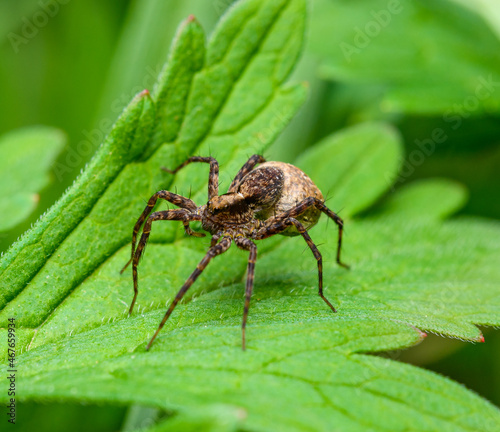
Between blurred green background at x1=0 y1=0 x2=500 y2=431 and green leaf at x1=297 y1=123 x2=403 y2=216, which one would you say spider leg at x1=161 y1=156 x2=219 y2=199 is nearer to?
green leaf at x1=297 y1=123 x2=403 y2=216

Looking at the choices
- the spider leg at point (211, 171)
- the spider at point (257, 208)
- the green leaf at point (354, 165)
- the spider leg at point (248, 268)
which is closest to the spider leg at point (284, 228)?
the spider at point (257, 208)

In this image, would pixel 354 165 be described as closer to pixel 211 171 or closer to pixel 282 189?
pixel 282 189

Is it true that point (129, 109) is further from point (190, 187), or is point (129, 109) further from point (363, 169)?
point (363, 169)

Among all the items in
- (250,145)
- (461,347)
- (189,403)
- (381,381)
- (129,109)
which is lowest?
(461,347)

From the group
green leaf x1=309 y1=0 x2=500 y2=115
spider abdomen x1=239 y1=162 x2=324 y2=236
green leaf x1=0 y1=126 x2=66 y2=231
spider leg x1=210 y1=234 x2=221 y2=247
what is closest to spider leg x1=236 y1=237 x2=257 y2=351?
spider leg x1=210 y1=234 x2=221 y2=247

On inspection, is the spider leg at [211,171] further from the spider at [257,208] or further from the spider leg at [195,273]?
the spider leg at [195,273]

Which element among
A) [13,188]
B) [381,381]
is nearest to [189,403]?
[381,381]
